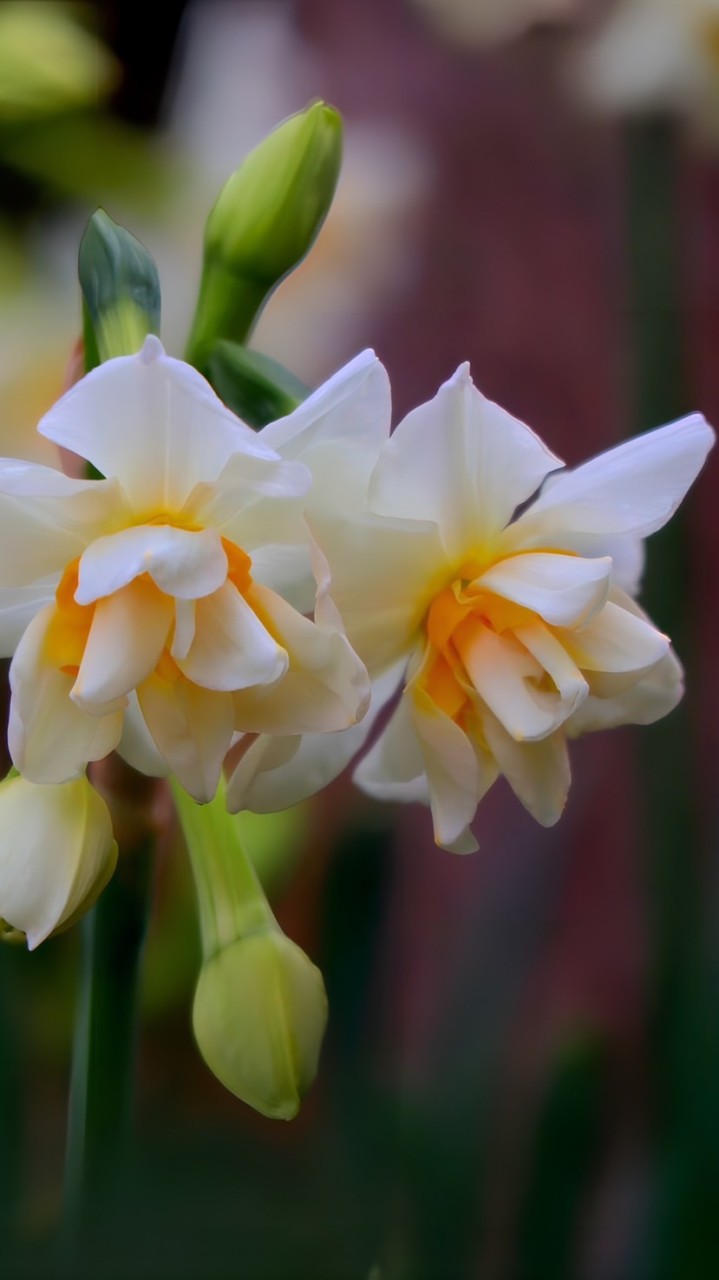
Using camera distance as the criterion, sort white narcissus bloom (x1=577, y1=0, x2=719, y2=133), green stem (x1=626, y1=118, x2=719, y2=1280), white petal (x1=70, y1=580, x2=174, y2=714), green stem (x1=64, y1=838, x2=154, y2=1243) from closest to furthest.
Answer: white petal (x1=70, y1=580, x2=174, y2=714) < green stem (x1=64, y1=838, x2=154, y2=1243) < green stem (x1=626, y1=118, x2=719, y2=1280) < white narcissus bloom (x1=577, y1=0, x2=719, y2=133)

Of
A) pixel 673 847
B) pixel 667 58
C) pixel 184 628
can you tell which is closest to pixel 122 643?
pixel 184 628

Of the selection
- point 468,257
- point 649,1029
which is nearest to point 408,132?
point 468,257

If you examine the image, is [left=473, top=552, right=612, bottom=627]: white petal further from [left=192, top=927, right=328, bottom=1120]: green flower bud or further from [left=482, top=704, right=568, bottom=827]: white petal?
[left=192, top=927, right=328, bottom=1120]: green flower bud

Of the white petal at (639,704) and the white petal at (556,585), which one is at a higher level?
the white petal at (556,585)

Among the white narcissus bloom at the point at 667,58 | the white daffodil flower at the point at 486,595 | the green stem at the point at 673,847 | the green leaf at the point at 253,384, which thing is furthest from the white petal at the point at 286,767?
the white narcissus bloom at the point at 667,58

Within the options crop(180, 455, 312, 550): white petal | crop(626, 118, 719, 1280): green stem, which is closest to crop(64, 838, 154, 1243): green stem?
crop(180, 455, 312, 550): white petal

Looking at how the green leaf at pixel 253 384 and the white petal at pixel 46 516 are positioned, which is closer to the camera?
the white petal at pixel 46 516

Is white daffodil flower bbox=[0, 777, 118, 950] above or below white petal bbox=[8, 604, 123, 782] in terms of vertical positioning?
below

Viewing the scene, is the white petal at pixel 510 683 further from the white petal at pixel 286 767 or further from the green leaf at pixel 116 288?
the green leaf at pixel 116 288
